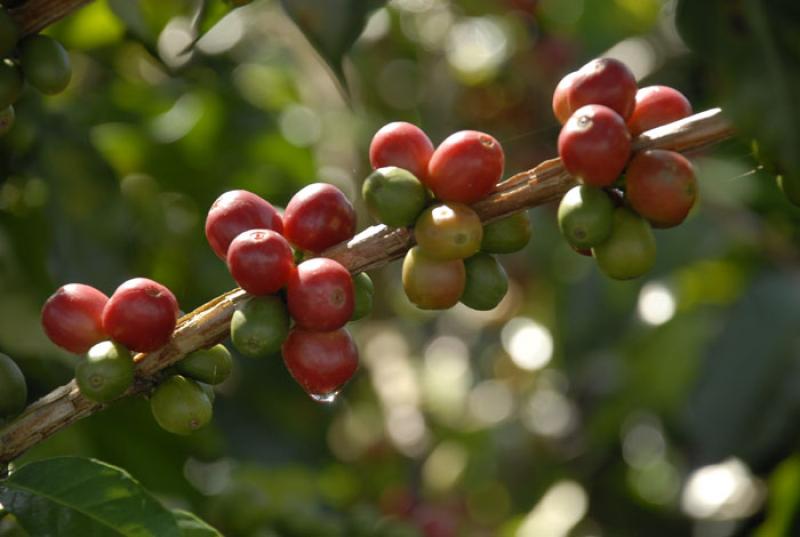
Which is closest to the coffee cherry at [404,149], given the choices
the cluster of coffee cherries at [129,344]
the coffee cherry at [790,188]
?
the cluster of coffee cherries at [129,344]

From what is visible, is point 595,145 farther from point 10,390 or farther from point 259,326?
point 10,390

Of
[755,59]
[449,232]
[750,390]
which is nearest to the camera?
[755,59]

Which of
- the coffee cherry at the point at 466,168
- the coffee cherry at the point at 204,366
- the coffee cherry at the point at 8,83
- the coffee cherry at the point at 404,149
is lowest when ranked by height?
the coffee cherry at the point at 204,366

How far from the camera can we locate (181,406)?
1488 millimetres

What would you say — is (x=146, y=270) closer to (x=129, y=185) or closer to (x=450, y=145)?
(x=129, y=185)

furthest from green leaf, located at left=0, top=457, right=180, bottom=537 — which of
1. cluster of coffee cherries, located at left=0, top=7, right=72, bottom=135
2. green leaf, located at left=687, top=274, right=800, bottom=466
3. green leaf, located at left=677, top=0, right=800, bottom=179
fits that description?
green leaf, located at left=687, top=274, right=800, bottom=466

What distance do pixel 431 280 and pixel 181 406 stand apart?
37 cm

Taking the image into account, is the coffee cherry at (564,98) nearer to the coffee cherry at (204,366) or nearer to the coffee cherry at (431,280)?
the coffee cherry at (431,280)

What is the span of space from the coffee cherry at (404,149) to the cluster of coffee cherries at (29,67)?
50cm

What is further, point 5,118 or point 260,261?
point 5,118

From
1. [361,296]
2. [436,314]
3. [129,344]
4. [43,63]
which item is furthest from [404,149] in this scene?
[436,314]

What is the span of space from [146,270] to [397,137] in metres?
1.40

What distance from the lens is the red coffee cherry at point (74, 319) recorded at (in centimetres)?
152

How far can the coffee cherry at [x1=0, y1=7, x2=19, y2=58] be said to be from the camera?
161 centimetres
